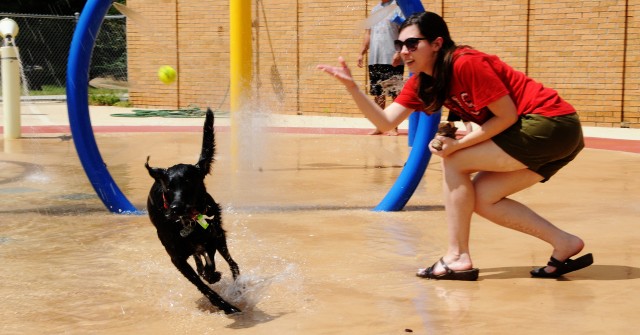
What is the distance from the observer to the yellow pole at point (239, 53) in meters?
8.71

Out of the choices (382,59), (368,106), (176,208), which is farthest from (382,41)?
(176,208)

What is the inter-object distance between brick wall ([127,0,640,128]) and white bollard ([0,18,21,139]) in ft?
8.16

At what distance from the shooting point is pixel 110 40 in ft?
72.0

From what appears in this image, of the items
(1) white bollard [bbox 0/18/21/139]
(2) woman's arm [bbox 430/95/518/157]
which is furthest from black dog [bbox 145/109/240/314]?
(1) white bollard [bbox 0/18/21/139]

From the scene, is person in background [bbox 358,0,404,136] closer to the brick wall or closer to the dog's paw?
the brick wall

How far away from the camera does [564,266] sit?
16.8 feet

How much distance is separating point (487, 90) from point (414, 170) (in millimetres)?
2652

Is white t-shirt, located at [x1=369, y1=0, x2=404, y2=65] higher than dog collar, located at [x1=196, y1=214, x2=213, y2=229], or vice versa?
white t-shirt, located at [x1=369, y1=0, x2=404, y2=65]

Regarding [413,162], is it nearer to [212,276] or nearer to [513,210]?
[513,210]

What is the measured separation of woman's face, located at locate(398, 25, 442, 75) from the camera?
4918 mm

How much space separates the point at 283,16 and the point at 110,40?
607cm

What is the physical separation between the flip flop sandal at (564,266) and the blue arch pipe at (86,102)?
11.6 feet

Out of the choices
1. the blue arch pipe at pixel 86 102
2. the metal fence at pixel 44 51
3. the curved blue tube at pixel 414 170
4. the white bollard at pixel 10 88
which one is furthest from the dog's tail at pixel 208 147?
the metal fence at pixel 44 51

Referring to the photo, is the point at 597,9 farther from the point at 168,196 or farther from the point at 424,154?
the point at 168,196
